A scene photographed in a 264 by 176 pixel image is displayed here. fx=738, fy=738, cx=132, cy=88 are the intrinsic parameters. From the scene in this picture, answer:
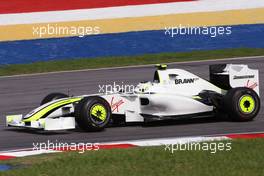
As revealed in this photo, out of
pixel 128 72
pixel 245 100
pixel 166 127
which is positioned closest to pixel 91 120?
pixel 166 127

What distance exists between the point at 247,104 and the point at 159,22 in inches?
544

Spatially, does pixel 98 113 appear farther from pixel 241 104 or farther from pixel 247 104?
pixel 247 104

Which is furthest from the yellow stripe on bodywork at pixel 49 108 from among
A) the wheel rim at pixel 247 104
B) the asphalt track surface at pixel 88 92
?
the wheel rim at pixel 247 104

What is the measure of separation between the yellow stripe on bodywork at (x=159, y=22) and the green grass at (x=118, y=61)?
161 centimetres

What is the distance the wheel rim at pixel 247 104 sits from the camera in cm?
1277

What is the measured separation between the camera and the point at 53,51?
24.9 metres

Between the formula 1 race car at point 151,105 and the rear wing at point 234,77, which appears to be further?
the rear wing at point 234,77

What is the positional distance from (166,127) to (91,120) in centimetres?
139

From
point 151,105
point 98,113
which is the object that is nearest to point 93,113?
point 98,113

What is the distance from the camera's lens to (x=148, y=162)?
9250 mm

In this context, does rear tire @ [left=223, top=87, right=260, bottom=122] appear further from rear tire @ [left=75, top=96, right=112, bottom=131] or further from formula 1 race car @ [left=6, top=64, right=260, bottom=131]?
rear tire @ [left=75, top=96, right=112, bottom=131]

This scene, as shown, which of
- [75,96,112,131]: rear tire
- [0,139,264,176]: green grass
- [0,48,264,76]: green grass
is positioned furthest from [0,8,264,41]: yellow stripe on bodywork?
[0,139,264,176]: green grass

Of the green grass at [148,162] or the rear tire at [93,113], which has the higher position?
the rear tire at [93,113]

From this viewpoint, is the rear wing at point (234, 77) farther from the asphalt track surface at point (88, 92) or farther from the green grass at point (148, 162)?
the green grass at point (148, 162)
